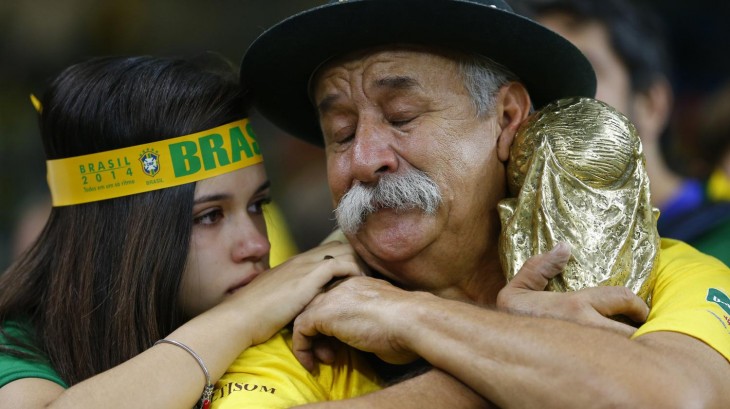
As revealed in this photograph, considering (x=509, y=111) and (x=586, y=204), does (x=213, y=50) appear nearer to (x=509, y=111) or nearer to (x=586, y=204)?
(x=509, y=111)

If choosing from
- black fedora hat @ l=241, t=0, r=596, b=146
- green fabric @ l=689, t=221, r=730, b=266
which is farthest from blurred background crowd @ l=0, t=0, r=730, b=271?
black fedora hat @ l=241, t=0, r=596, b=146

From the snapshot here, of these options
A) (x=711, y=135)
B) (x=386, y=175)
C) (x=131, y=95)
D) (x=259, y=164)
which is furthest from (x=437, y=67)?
(x=711, y=135)

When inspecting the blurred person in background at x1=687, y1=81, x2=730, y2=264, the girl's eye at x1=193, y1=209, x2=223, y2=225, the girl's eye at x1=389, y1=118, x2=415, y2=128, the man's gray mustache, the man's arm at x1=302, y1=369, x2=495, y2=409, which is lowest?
the blurred person in background at x1=687, y1=81, x2=730, y2=264

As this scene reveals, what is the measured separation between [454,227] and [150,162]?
98 centimetres

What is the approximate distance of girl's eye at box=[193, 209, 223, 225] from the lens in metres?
3.05

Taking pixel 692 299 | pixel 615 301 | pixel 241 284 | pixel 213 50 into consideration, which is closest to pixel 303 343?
pixel 241 284

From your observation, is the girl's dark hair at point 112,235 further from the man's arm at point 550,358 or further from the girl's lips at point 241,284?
the man's arm at point 550,358

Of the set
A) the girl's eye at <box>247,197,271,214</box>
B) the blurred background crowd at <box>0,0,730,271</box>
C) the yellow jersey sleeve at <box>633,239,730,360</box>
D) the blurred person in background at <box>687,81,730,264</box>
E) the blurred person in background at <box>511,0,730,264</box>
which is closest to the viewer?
the yellow jersey sleeve at <box>633,239,730,360</box>

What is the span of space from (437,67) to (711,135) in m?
3.72

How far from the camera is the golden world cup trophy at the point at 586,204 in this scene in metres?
2.61

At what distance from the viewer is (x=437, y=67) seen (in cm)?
287

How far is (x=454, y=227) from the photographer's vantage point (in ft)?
9.41

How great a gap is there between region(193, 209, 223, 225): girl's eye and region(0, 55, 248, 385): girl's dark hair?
6cm

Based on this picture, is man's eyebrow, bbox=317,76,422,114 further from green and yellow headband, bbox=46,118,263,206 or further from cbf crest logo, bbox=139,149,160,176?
cbf crest logo, bbox=139,149,160,176
